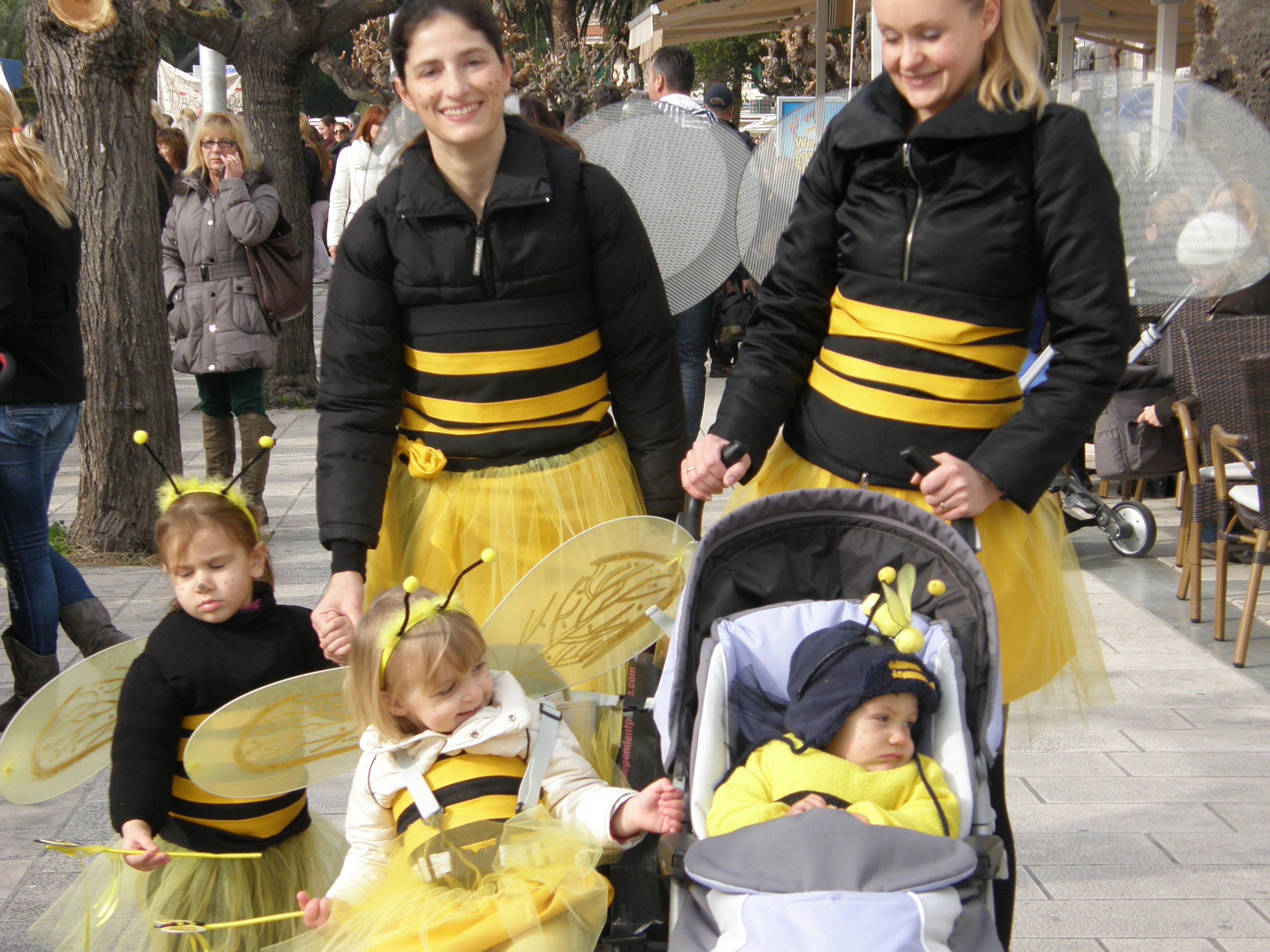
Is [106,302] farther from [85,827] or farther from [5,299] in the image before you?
[85,827]

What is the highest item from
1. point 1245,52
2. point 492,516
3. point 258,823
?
point 1245,52

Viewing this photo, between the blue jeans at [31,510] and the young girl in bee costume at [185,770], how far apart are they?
5.84 ft

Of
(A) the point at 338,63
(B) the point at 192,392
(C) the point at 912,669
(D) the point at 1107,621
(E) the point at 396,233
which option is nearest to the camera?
(C) the point at 912,669

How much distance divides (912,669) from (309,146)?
438 inches

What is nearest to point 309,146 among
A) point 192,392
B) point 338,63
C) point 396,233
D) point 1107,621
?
point 192,392

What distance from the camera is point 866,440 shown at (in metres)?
2.48

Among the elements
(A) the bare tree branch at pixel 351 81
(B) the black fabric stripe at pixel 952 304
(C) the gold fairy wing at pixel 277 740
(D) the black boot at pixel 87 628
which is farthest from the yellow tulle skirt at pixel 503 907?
(A) the bare tree branch at pixel 351 81

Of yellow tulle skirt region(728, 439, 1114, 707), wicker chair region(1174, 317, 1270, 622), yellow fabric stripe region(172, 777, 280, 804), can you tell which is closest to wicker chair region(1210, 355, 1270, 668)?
wicker chair region(1174, 317, 1270, 622)

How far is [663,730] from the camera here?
2.24 m

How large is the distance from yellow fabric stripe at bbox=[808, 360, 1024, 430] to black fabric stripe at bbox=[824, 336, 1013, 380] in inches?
2.0

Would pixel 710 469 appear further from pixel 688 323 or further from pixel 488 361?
pixel 688 323

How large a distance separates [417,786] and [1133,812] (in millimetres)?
2483

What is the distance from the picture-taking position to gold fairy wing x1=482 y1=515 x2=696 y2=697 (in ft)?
8.28

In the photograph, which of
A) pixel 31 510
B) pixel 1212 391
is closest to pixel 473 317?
pixel 31 510
